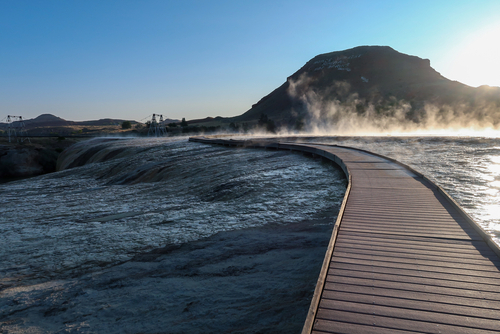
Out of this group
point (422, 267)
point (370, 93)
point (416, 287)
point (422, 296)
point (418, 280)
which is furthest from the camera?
point (370, 93)

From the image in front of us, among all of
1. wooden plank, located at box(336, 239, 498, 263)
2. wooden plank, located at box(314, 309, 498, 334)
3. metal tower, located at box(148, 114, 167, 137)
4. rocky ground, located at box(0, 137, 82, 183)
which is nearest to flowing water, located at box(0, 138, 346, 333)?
wooden plank, located at box(336, 239, 498, 263)

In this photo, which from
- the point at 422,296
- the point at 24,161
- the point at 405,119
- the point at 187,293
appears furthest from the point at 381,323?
the point at 405,119

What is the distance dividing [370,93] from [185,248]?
4662 inches

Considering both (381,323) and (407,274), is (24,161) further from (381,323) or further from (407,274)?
(381,323)

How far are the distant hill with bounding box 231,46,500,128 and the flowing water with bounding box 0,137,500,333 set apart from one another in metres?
50.4

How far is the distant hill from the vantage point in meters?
68.8

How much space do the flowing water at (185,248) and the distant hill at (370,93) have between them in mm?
50353

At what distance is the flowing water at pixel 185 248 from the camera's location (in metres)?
5.27

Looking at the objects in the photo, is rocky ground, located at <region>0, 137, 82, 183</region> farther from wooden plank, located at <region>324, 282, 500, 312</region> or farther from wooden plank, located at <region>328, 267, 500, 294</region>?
wooden plank, located at <region>324, 282, 500, 312</region>

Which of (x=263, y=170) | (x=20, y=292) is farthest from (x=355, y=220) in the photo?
(x=263, y=170)

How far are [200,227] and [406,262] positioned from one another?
551 cm

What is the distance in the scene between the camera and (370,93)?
4520 inches

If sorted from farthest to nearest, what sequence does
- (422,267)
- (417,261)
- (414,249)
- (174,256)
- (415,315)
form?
1. (174,256)
2. (414,249)
3. (417,261)
4. (422,267)
5. (415,315)

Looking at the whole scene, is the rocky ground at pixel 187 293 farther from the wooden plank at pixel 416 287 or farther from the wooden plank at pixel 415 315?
the wooden plank at pixel 415 315
